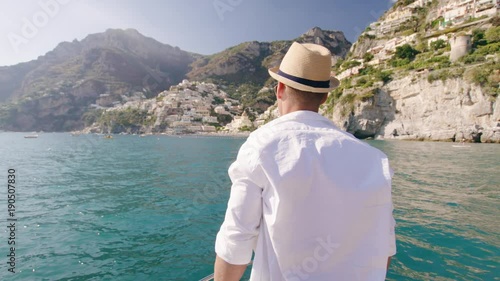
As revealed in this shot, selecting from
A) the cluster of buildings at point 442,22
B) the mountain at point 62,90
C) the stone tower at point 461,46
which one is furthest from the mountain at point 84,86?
the stone tower at point 461,46

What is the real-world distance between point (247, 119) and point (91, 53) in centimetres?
15109

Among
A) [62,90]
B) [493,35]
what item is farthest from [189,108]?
[493,35]

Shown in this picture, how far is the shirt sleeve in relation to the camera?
122 cm

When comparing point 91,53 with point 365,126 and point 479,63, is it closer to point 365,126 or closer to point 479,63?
point 365,126

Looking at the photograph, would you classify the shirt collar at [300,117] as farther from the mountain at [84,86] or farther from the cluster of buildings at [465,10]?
the mountain at [84,86]

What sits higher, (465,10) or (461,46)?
(465,10)

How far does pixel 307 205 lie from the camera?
4.06ft

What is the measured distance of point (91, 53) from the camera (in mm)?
192750

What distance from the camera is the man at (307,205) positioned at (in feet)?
3.95

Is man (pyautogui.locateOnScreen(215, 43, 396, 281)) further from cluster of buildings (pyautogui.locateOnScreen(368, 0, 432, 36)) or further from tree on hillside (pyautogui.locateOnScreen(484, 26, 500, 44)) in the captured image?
cluster of buildings (pyautogui.locateOnScreen(368, 0, 432, 36))

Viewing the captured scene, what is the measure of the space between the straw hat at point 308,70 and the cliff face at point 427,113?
47.9 meters

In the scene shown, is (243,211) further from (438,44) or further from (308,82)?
(438,44)

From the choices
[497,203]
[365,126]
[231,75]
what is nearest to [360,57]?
[365,126]

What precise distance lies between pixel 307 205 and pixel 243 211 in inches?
12.0
